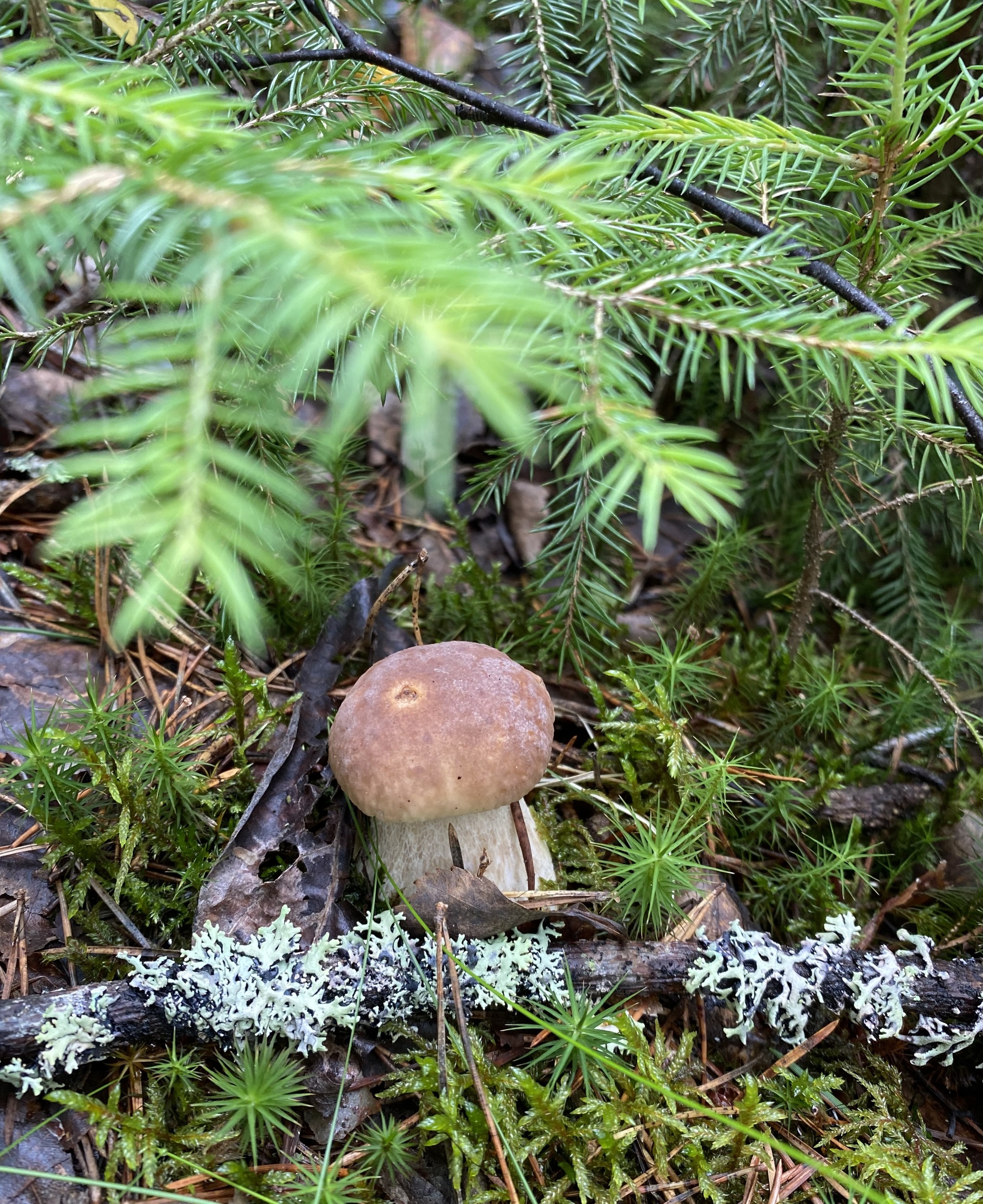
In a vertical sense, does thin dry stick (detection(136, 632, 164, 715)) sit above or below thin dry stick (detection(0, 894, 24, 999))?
above

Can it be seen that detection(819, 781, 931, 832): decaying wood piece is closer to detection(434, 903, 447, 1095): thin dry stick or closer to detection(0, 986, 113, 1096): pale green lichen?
detection(434, 903, 447, 1095): thin dry stick

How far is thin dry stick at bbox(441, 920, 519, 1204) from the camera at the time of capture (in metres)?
1.49

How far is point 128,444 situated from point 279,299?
1.12 metres

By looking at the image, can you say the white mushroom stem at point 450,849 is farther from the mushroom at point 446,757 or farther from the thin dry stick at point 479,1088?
the thin dry stick at point 479,1088

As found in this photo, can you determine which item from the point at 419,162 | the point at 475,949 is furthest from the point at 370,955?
the point at 419,162

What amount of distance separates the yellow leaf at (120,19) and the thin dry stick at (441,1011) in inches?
71.5

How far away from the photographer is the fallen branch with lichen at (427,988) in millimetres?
1517

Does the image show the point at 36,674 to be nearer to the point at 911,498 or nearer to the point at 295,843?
the point at 295,843

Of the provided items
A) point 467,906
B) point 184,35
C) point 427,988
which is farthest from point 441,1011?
point 184,35

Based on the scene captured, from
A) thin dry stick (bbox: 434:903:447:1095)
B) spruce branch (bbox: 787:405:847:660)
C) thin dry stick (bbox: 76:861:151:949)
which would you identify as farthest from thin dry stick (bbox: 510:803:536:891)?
spruce branch (bbox: 787:405:847:660)

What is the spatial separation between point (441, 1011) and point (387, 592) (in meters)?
0.97

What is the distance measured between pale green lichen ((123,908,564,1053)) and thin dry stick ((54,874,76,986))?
0.20 metres

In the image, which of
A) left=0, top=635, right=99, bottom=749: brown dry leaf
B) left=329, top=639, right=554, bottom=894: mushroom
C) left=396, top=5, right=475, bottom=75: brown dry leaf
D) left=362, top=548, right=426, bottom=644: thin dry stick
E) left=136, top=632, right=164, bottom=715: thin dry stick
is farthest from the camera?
left=396, top=5, right=475, bottom=75: brown dry leaf

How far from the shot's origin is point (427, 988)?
1.64 m
